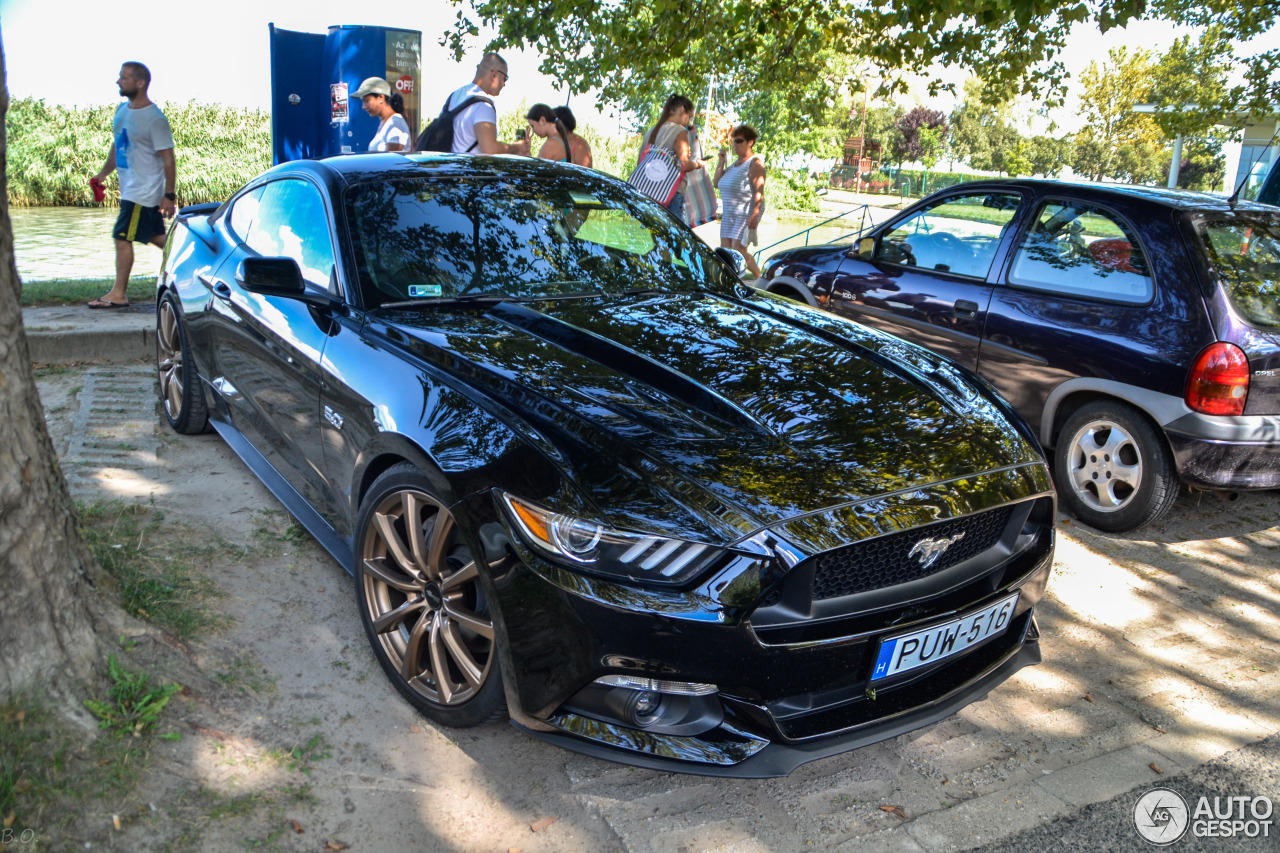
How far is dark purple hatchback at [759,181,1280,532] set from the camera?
4.35 m

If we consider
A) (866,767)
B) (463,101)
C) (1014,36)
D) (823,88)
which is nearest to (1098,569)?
(866,767)

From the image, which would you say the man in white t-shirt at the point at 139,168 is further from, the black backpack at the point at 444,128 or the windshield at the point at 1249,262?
the windshield at the point at 1249,262

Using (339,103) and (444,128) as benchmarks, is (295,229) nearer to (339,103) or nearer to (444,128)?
(444,128)

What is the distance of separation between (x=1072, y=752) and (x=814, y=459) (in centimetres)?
133

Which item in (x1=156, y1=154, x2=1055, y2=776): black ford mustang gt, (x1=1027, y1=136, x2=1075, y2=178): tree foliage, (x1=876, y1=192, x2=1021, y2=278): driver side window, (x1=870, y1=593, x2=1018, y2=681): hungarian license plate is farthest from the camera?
(x1=1027, y1=136, x2=1075, y2=178): tree foliage

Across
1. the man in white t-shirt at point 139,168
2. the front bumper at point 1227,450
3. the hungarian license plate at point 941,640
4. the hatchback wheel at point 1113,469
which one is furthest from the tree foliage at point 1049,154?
the hungarian license plate at point 941,640

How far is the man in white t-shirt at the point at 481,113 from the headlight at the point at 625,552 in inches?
227

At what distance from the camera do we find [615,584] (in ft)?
7.57

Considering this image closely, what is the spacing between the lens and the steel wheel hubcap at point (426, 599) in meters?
2.70

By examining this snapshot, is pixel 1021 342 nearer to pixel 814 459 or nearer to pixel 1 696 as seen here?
pixel 814 459

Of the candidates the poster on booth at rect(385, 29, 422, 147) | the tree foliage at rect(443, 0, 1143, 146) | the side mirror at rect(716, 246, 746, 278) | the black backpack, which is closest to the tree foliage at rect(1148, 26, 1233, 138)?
the tree foliage at rect(443, 0, 1143, 146)

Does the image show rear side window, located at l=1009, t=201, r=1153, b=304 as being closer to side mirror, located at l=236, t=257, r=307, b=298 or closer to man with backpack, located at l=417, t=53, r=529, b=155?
side mirror, located at l=236, t=257, r=307, b=298

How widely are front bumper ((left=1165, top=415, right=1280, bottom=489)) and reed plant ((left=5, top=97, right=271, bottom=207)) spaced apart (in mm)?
19562

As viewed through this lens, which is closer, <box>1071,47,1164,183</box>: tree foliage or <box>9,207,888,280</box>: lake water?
<box>9,207,888,280</box>: lake water
